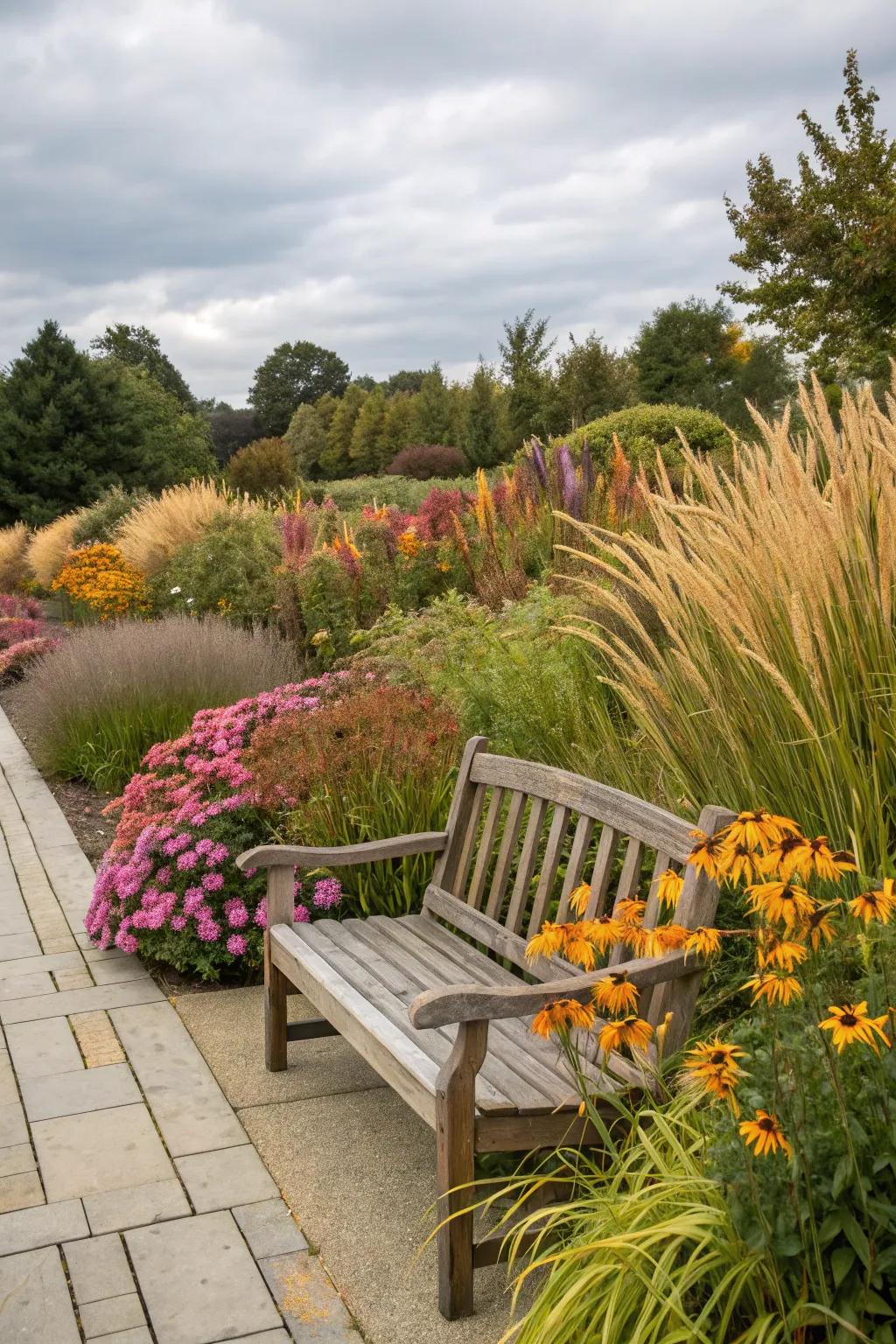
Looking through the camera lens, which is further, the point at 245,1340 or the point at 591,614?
the point at 591,614

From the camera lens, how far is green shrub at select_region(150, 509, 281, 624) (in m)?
11.1

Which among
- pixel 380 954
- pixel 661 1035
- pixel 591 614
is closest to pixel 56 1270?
pixel 380 954

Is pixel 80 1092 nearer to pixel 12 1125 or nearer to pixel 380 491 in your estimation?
pixel 12 1125

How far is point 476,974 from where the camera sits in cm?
335

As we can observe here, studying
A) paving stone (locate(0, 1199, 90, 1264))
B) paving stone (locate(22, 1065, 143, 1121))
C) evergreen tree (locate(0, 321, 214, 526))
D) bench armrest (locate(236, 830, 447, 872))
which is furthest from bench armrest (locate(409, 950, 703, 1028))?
evergreen tree (locate(0, 321, 214, 526))

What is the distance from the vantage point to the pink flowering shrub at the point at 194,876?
4.43 m

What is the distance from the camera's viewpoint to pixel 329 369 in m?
83.9

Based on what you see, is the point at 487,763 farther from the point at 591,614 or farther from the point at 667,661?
the point at 591,614

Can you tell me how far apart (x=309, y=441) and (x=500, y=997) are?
54.1 metres

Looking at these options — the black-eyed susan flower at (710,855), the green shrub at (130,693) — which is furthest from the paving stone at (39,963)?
the black-eyed susan flower at (710,855)

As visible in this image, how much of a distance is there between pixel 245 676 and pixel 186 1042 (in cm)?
407

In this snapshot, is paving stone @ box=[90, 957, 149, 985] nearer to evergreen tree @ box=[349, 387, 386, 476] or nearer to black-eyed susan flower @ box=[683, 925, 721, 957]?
black-eyed susan flower @ box=[683, 925, 721, 957]

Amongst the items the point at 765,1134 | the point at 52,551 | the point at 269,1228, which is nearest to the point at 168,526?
the point at 52,551

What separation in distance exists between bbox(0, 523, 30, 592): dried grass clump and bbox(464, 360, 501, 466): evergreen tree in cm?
1781
